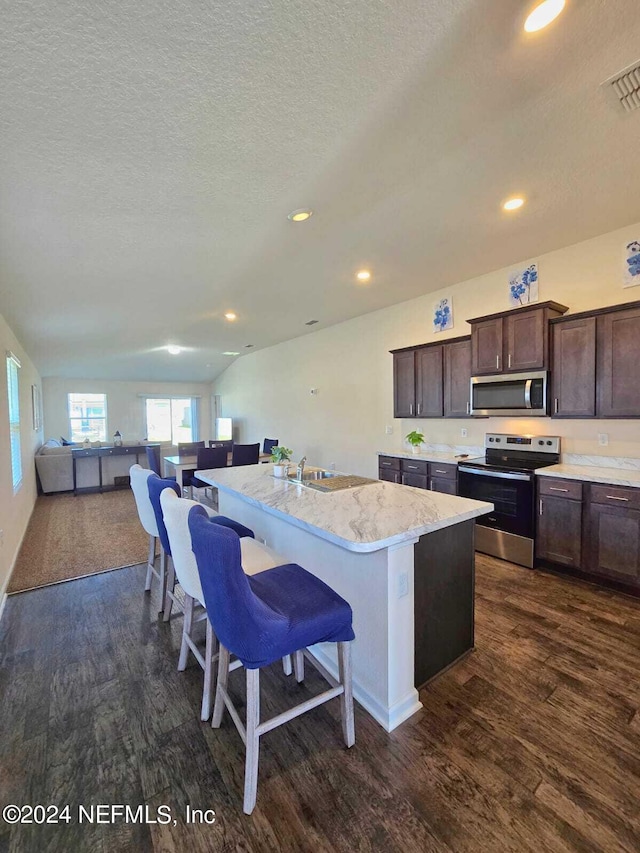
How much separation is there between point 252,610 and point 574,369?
330 centimetres

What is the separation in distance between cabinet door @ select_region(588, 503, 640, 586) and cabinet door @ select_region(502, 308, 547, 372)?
1.33 meters

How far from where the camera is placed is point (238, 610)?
4.14ft

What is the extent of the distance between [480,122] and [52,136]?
2.17 metres

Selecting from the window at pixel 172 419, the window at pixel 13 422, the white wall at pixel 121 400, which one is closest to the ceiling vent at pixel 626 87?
Result: the window at pixel 13 422

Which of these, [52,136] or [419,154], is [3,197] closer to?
[52,136]

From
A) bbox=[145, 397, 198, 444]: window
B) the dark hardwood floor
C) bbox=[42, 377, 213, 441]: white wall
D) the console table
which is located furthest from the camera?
bbox=[145, 397, 198, 444]: window

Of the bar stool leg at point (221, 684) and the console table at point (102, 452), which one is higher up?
the console table at point (102, 452)

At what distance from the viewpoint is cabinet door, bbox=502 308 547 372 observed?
3.30 metres

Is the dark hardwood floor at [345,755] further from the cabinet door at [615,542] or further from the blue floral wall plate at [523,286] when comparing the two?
the blue floral wall plate at [523,286]

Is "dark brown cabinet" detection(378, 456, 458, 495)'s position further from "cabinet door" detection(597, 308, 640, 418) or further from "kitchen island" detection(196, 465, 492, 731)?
"kitchen island" detection(196, 465, 492, 731)

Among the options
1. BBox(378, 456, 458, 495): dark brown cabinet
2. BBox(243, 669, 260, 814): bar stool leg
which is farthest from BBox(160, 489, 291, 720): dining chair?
BBox(378, 456, 458, 495): dark brown cabinet

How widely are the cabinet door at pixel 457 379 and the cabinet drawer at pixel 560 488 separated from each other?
3.67 ft

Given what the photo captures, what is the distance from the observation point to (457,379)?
412 cm

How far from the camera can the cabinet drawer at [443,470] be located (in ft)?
12.6
